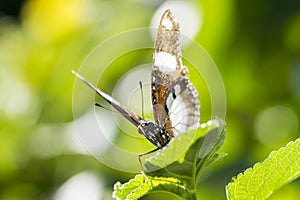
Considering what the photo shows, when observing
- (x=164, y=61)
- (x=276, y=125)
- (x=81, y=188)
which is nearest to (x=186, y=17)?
(x=276, y=125)

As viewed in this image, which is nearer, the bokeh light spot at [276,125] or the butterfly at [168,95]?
the butterfly at [168,95]

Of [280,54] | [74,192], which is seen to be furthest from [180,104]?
[280,54]

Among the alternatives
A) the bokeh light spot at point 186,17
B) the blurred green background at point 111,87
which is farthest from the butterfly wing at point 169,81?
the bokeh light spot at point 186,17

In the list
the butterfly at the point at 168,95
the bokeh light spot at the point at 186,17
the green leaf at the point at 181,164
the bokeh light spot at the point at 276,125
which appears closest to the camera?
the green leaf at the point at 181,164

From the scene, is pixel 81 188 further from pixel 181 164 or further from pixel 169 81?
pixel 181 164

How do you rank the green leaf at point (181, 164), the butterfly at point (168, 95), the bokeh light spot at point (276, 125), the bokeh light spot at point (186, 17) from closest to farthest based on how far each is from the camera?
the green leaf at point (181, 164), the butterfly at point (168, 95), the bokeh light spot at point (276, 125), the bokeh light spot at point (186, 17)

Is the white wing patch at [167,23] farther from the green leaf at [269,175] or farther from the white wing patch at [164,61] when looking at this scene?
the green leaf at [269,175]

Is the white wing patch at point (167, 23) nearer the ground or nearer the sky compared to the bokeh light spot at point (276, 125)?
nearer the ground

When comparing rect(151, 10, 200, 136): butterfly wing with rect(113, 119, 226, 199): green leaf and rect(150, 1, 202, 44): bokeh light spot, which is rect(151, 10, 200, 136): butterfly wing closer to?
rect(113, 119, 226, 199): green leaf
